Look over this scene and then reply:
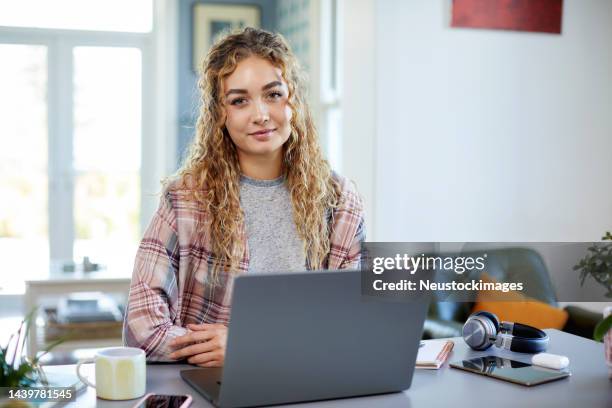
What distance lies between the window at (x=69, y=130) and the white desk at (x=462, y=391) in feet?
16.0

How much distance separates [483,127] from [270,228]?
7.67 feet

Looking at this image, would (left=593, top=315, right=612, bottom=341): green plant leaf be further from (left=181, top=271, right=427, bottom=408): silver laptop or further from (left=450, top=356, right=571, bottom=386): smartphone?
(left=181, top=271, right=427, bottom=408): silver laptop

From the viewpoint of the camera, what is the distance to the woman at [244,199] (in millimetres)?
1844

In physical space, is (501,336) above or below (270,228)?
below

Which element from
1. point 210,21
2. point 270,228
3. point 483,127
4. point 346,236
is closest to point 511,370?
point 346,236

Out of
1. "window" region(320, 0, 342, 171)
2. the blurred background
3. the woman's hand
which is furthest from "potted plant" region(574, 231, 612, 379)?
"window" region(320, 0, 342, 171)

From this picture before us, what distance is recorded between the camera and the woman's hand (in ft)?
5.19

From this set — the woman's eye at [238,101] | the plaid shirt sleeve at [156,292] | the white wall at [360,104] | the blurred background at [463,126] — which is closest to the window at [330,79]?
the blurred background at [463,126]

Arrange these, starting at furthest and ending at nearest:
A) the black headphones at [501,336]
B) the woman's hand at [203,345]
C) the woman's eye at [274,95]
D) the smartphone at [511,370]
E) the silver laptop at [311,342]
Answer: the woman's eye at [274,95] → the black headphones at [501,336] → the woman's hand at [203,345] → the smartphone at [511,370] → the silver laptop at [311,342]

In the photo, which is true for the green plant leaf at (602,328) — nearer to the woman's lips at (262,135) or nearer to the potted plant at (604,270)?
the potted plant at (604,270)

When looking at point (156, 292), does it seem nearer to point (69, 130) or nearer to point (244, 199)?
point (244, 199)

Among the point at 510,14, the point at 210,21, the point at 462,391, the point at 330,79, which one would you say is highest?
the point at 210,21

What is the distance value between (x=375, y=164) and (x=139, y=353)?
2.67 m

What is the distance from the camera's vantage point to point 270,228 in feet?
6.46
